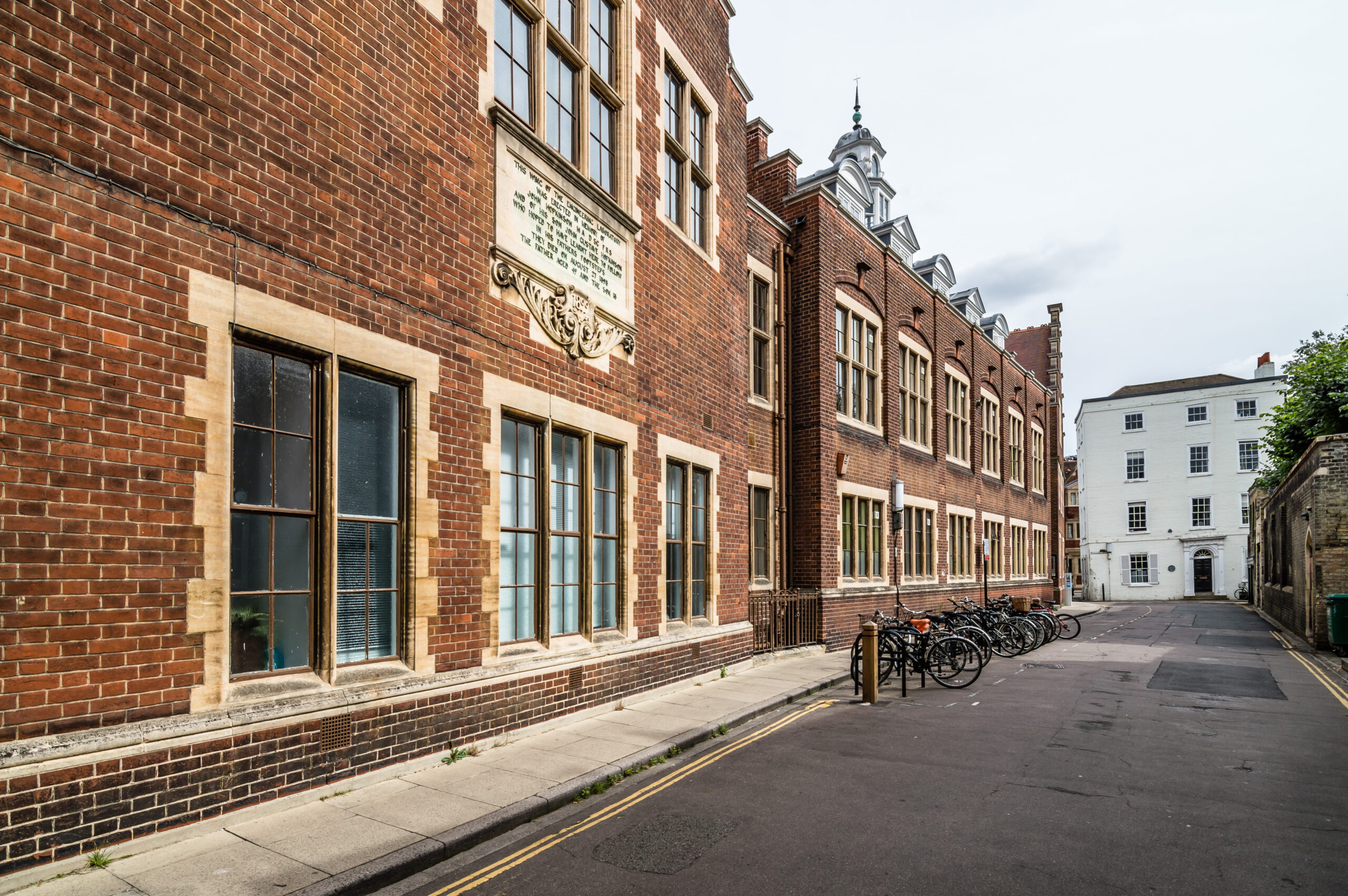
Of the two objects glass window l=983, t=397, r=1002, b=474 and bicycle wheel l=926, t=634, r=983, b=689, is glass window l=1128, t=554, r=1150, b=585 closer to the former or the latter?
glass window l=983, t=397, r=1002, b=474

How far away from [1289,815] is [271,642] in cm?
765

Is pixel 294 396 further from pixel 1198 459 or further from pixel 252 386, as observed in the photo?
pixel 1198 459

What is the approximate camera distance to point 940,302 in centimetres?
2450

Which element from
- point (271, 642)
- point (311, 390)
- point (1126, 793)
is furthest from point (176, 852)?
point (1126, 793)

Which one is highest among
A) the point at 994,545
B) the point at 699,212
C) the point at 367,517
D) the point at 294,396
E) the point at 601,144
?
the point at 699,212

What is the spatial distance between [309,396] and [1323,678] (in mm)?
16358

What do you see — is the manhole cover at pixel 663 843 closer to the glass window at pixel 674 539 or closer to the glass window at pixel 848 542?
the glass window at pixel 674 539

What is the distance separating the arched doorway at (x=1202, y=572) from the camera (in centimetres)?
4825

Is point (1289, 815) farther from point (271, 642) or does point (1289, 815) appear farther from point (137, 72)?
point (137, 72)

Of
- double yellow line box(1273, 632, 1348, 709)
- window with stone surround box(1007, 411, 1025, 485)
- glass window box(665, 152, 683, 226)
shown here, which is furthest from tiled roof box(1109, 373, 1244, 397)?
glass window box(665, 152, 683, 226)

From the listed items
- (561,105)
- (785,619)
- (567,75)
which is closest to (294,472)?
(561,105)

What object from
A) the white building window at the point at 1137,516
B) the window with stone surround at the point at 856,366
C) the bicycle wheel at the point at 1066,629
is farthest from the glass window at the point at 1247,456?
the window with stone surround at the point at 856,366

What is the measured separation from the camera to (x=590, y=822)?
18.7 ft

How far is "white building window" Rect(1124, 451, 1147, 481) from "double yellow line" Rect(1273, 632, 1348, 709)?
1384 inches
